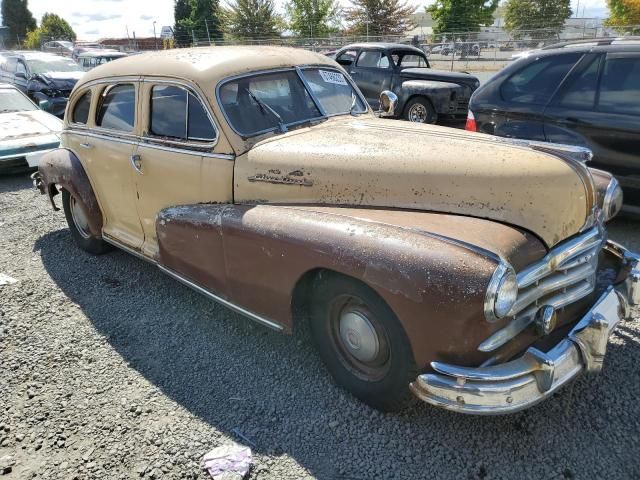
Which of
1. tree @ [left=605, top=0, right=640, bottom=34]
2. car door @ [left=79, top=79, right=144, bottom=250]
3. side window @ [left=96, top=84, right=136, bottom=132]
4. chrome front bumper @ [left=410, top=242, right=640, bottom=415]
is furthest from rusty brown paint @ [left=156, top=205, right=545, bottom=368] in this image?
tree @ [left=605, top=0, right=640, bottom=34]

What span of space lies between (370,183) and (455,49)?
24.6m

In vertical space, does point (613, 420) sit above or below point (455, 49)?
below

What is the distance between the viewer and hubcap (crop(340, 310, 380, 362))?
2605 millimetres

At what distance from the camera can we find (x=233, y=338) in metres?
3.54

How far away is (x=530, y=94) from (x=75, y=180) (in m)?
4.34

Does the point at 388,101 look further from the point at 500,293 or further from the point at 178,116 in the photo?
the point at 500,293

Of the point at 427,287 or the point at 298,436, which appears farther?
the point at 298,436

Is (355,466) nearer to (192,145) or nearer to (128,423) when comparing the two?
(128,423)

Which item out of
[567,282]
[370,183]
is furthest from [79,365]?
[567,282]

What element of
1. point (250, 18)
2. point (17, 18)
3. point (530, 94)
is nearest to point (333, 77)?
point (530, 94)

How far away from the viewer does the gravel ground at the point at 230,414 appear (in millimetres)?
2459

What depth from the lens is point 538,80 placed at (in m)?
4.98

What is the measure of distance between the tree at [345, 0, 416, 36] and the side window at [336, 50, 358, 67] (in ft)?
100

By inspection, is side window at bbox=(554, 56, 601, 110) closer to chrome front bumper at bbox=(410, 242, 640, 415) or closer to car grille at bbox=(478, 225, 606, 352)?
car grille at bbox=(478, 225, 606, 352)
